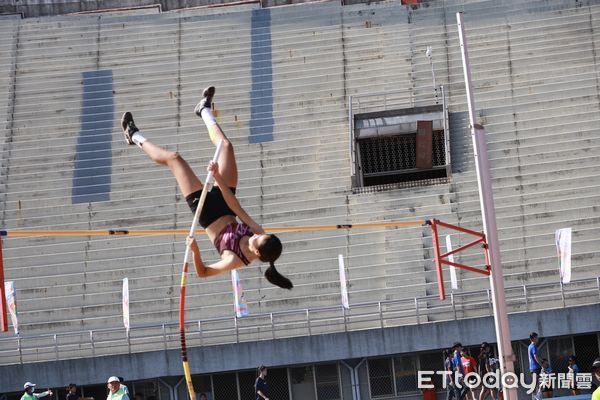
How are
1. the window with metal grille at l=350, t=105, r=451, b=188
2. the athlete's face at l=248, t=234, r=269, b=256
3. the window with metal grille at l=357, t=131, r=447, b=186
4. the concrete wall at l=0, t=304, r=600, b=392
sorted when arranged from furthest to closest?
1. the window with metal grille at l=357, t=131, r=447, b=186
2. the window with metal grille at l=350, t=105, r=451, b=188
3. the concrete wall at l=0, t=304, r=600, b=392
4. the athlete's face at l=248, t=234, r=269, b=256

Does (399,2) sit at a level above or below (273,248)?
above

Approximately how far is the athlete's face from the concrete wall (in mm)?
12086

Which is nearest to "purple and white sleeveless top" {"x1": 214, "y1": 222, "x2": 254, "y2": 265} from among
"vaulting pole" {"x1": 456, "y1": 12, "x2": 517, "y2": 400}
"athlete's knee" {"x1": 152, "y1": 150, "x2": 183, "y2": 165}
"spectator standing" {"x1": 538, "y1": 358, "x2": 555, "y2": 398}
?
"athlete's knee" {"x1": 152, "y1": 150, "x2": 183, "y2": 165}

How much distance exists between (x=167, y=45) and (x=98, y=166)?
15.9 feet

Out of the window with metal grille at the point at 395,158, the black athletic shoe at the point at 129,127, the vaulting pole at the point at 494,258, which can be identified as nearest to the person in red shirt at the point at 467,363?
the vaulting pole at the point at 494,258

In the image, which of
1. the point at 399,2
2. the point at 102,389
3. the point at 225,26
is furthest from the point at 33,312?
the point at 399,2

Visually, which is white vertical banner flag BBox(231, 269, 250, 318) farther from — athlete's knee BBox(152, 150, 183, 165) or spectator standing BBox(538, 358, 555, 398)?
athlete's knee BBox(152, 150, 183, 165)

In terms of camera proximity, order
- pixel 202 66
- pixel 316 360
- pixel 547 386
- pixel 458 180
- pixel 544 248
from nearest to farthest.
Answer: pixel 547 386 < pixel 316 360 < pixel 544 248 < pixel 458 180 < pixel 202 66

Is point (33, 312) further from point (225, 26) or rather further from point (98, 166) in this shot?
point (225, 26)

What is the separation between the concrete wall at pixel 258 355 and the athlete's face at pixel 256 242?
39.7 ft

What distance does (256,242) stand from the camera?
800cm

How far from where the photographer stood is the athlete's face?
26.0 feet

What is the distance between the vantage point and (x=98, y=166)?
1024 inches

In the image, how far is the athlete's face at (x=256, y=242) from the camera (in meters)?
7.94
